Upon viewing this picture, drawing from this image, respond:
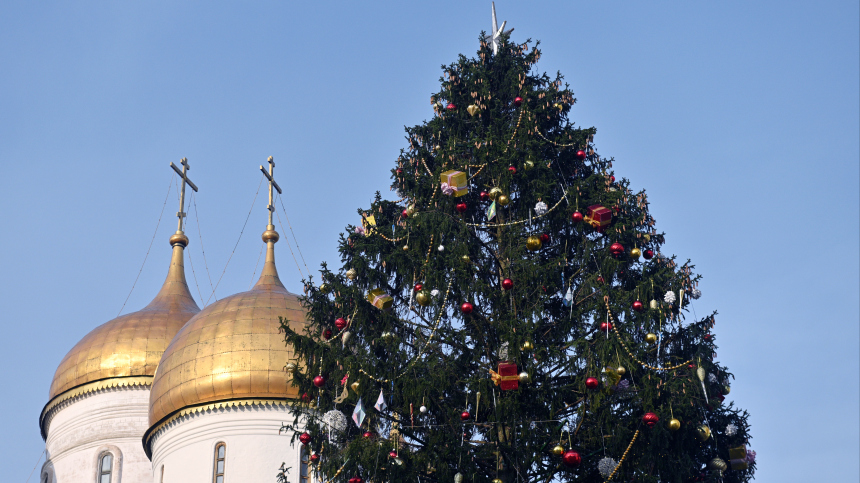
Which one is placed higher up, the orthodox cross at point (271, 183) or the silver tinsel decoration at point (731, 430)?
the orthodox cross at point (271, 183)

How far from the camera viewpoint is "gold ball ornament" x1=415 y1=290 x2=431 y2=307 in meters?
15.1

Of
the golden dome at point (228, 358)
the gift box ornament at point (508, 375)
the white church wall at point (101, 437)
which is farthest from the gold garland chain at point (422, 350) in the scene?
the white church wall at point (101, 437)

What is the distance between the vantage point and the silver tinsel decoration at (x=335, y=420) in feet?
48.8

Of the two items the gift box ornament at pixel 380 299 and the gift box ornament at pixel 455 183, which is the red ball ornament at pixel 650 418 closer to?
the gift box ornament at pixel 380 299

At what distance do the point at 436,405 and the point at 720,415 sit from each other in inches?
148

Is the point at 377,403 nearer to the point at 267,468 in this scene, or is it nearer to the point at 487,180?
the point at 487,180

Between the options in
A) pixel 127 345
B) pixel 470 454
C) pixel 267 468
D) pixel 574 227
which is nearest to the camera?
pixel 470 454

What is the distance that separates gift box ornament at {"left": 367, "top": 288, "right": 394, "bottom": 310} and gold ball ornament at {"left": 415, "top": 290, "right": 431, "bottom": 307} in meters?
0.53

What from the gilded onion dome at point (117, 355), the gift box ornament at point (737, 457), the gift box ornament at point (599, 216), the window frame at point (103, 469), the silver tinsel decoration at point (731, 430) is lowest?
the gift box ornament at point (737, 457)

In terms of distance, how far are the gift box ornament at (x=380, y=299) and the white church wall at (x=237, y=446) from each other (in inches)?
369

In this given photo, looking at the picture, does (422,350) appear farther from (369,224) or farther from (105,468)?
(105,468)

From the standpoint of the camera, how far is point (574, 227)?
642 inches

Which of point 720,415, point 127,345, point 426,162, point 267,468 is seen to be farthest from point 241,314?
point 720,415

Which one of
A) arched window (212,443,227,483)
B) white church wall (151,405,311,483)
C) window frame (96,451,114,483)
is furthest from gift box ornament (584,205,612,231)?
window frame (96,451,114,483)
